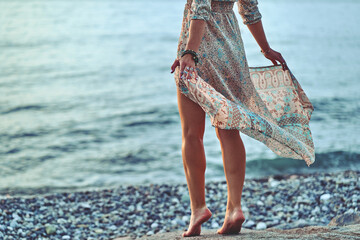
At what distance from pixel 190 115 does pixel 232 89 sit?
1.06ft

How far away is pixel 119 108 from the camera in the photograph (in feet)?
35.8

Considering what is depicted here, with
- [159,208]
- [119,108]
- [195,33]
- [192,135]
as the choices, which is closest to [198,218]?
[192,135]

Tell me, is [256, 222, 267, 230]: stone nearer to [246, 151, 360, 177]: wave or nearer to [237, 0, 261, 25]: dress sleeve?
[246, 151, 360, 177]: wave

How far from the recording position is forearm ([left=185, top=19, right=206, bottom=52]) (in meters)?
2.73

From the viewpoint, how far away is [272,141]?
2865mm

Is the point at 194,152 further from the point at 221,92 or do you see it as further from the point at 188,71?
the point at 188,71

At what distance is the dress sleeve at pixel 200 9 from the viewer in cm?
271

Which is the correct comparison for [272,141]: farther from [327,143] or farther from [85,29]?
[85,29]

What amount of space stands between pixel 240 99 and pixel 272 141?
0.35 m

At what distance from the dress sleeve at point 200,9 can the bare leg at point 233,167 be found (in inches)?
28.5

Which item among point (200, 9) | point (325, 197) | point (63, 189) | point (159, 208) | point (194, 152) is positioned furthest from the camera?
point (63, 189)

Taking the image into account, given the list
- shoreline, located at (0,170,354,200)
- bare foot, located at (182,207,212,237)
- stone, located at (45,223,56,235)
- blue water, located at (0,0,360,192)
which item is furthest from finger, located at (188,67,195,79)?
blue water, located at (0,0,360,192)

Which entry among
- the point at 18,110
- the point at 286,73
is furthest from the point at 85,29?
the point at 286,73

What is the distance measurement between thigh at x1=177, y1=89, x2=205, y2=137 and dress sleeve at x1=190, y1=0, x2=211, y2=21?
1.54 ft
